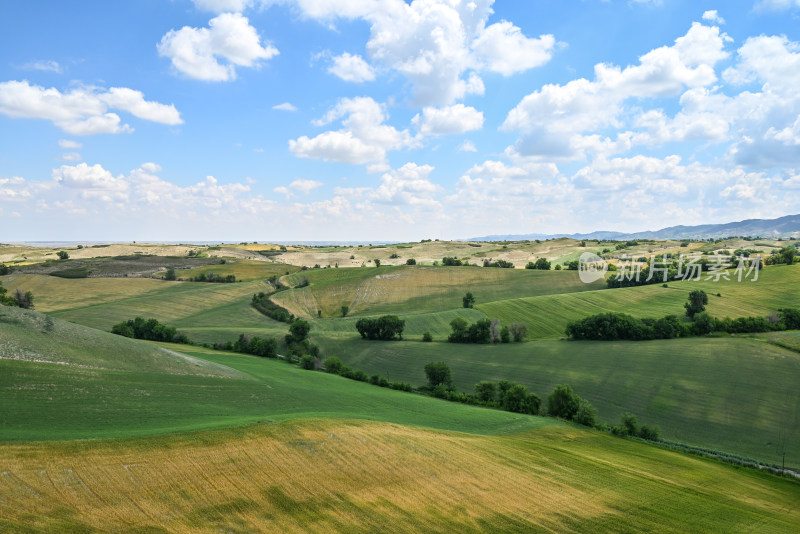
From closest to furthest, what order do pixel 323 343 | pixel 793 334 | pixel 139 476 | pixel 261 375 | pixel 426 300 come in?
pixel 139 476, pixel 261 375, pixel 793 334, pixel 323 343, pixel 426 300

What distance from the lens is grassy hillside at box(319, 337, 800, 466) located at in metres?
44.2

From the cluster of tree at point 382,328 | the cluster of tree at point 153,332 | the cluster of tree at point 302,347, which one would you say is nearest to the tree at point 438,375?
the cluster of tree at point 302,347

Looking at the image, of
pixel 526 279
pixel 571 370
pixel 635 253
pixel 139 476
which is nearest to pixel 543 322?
pixel 571 370

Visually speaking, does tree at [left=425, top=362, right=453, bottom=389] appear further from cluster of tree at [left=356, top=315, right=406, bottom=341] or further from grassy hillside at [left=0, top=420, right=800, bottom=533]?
grassy hillside at [left=0, top=420, right=800, bottom=533]

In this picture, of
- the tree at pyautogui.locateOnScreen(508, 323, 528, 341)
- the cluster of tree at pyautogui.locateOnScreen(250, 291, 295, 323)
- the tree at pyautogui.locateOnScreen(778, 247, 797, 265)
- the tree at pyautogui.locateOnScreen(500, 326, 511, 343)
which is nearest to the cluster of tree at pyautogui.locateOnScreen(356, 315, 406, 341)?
the tree at pyautogui.locateOnScreen(500, 326, 511, 343)

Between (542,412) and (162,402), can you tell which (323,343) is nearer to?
(542,412)

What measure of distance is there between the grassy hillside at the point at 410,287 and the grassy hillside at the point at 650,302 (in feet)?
40.5

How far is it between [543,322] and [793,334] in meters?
37.2

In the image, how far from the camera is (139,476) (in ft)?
65.9

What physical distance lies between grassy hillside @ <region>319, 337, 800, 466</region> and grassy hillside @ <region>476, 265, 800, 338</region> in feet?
49.6

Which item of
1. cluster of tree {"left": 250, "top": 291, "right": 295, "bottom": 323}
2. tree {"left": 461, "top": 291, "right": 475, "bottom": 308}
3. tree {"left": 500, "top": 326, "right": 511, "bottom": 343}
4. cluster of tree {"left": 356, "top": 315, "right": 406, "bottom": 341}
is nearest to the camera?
tree {"left": 500, "top": 326, "right": 511, "bottom": 343}

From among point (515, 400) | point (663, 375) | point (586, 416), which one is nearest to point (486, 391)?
point (515, 400)

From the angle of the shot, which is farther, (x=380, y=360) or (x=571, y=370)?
(x=380, y=360)

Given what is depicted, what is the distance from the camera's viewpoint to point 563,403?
48.3 metres
